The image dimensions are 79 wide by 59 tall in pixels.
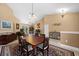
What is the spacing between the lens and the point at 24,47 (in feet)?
7.58

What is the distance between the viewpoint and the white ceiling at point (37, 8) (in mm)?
2296

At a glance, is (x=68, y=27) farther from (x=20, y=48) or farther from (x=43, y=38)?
(x=20, y=48)

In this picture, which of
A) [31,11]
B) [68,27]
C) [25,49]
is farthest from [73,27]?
[25,49]

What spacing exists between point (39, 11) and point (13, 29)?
760mm

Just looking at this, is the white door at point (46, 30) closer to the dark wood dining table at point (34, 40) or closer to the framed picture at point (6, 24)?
the dark wood dining table at point (34, 40)

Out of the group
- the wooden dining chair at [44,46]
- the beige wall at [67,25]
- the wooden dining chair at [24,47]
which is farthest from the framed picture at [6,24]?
the wooden dining chair at [44,46]

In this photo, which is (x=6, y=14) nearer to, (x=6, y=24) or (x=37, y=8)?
(x=6, y=24)

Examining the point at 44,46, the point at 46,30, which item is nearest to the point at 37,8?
the point at 46,30

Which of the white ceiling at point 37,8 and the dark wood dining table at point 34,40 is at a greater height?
the white ceiling at point 37,8

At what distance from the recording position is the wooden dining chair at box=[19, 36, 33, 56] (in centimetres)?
229

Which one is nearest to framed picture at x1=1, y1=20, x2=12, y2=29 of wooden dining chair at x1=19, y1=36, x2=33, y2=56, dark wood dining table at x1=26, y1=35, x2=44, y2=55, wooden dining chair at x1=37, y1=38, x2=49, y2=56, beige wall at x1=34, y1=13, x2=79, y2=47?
wooden dining chair at x1=19, y1=36, x2=33, y2=56

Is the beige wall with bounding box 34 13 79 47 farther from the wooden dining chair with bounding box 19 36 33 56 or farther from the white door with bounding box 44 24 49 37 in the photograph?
the wooden dining chair with bounding box 19 36 33 56

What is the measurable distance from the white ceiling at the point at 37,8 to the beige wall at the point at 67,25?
14cm

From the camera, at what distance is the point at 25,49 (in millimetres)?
2312
